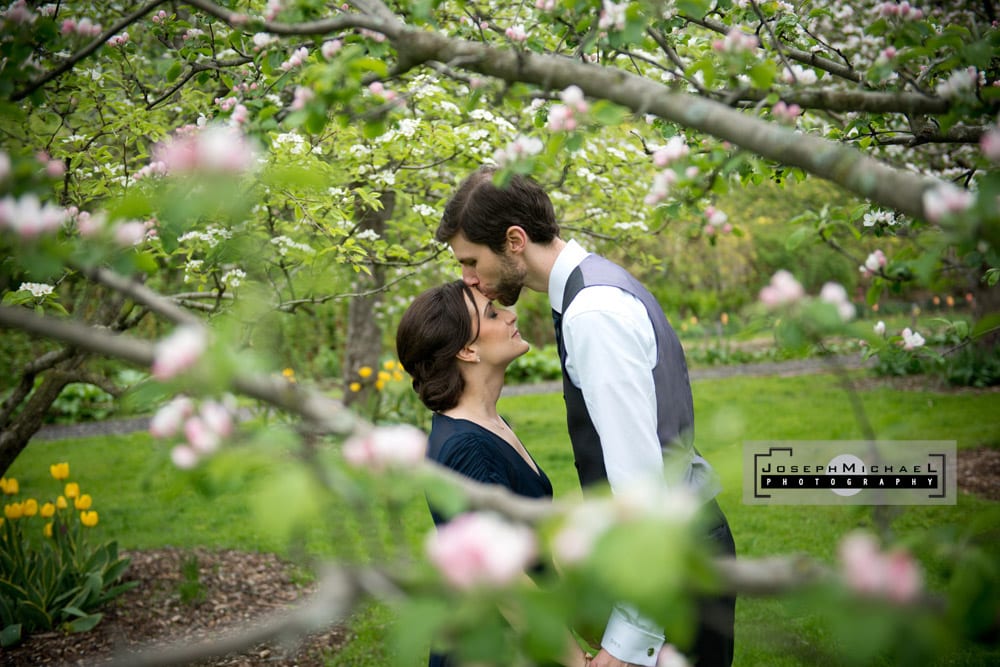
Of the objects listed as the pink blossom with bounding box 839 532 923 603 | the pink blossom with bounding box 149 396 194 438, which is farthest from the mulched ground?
the pink blossom with bounding box 839 532 923 603

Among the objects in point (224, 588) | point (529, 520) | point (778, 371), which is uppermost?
point (529, 520)

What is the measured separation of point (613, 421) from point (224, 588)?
11.8 ft

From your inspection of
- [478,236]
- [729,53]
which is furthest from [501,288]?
[729,53]

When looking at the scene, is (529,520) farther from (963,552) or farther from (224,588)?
(224,588)

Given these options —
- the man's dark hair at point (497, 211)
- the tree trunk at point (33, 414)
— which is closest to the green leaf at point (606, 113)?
the man's dark hair at point (497, 211)

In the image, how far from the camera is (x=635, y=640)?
2.00m

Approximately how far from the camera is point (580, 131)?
1674 millimetres

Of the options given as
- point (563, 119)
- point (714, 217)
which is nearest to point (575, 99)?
point (563, 119)

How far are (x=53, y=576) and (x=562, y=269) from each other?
341 cm

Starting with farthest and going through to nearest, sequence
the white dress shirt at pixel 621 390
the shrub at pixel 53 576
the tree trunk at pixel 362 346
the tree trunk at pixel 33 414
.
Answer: the tree trunk at pixel 362 346 → the shrub at pixel 53 576 → the tree trunk at pixel 33 414 → the white dress shirt at pixel 621 390

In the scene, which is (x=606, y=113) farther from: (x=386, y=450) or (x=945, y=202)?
(x=386, y=450)

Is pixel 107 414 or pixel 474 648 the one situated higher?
pixel 474 648

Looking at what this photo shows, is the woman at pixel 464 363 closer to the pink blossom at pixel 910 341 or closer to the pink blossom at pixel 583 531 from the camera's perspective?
the pink blossom at pixel 910 341

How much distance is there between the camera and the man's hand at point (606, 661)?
2021mm
